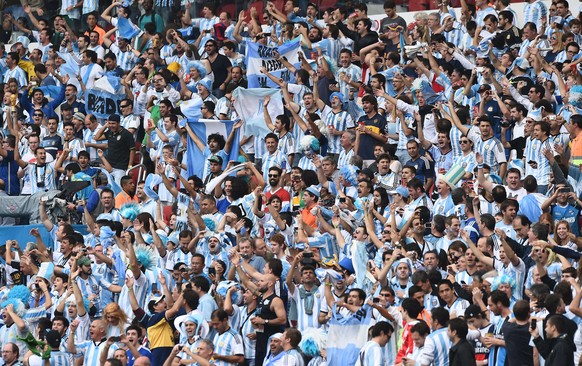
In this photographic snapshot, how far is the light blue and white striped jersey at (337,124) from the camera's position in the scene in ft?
69.9

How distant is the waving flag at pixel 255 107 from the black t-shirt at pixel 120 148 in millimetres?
1610

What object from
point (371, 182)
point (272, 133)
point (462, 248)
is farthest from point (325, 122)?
point (462, 248)

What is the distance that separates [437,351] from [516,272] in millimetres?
1869

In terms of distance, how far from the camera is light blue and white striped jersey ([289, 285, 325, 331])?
16656mm

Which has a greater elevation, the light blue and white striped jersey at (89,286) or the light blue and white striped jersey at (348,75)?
the light blue and white striped jersey at (348,75)

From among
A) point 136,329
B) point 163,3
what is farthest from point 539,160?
point 163,3

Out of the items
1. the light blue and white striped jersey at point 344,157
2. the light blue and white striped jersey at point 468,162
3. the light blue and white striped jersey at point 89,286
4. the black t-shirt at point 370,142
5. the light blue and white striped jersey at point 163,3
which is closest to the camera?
the light blue and white striped jersey at point 89,286

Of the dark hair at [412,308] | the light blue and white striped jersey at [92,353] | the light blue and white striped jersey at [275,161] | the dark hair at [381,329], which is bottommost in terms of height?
the light blue and white striped jersey at [92,353]

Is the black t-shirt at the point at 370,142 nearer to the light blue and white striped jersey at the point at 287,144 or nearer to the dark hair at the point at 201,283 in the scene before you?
the light blue and white striped jersey at the point at 287,144

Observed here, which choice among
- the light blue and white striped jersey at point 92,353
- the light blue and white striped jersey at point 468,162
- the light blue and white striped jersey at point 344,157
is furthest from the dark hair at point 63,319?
the light blue and white striped jersey at point 468,162

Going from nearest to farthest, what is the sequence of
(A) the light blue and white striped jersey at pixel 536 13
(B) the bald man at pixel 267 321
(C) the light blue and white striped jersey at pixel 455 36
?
(B) the bald man at pixel 267 321, (C) the light blue and white striped jersey at pixel 455 36, (A) the light blue and white striped jersey at pixel 536 13

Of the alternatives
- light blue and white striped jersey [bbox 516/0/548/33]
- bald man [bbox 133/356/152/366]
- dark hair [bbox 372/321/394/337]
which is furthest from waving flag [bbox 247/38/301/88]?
dark hair [bbox 372/321/394/337]

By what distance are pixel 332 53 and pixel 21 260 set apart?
6.34 metres

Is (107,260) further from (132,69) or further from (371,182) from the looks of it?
(132,69)
